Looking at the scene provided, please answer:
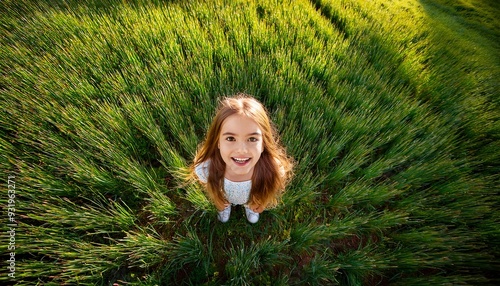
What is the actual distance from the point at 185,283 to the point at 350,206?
1266mm

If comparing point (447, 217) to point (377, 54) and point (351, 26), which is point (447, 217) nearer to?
point (377, 54)

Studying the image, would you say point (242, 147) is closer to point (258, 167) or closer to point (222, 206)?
point (258, 167)

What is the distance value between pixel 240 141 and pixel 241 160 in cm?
10

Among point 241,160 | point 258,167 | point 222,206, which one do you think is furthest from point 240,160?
point 222,206

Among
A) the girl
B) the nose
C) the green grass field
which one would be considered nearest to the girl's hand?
the girl

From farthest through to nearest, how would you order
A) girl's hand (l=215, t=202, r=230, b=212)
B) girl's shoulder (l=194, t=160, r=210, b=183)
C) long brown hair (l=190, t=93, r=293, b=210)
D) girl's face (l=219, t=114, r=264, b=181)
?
girl's hand (l=215, t=202, r=230, b=212), girl's shoulder (l=194, t=160, r=210, b=183), long brown hair (l=190, t=93, r=293, b=210), girl's face (l=219, t=114, r=264, b=181)

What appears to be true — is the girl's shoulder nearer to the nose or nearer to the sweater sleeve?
the sweater sleeve

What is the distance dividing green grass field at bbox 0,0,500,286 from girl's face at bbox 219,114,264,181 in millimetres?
563

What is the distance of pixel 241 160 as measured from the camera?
1.11 metres

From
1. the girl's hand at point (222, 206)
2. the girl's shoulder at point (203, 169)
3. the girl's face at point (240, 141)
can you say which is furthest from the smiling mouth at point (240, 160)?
the girl's hand at point (222, 206)

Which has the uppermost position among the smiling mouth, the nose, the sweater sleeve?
the nose

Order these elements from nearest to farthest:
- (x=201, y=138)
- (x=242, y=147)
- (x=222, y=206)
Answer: (x=242, y=147)
(x=222, y=206)
(x=201, y=138)

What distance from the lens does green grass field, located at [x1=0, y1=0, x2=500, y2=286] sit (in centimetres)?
143

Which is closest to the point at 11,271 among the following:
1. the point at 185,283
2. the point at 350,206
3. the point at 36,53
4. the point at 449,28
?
the point at 185,283
